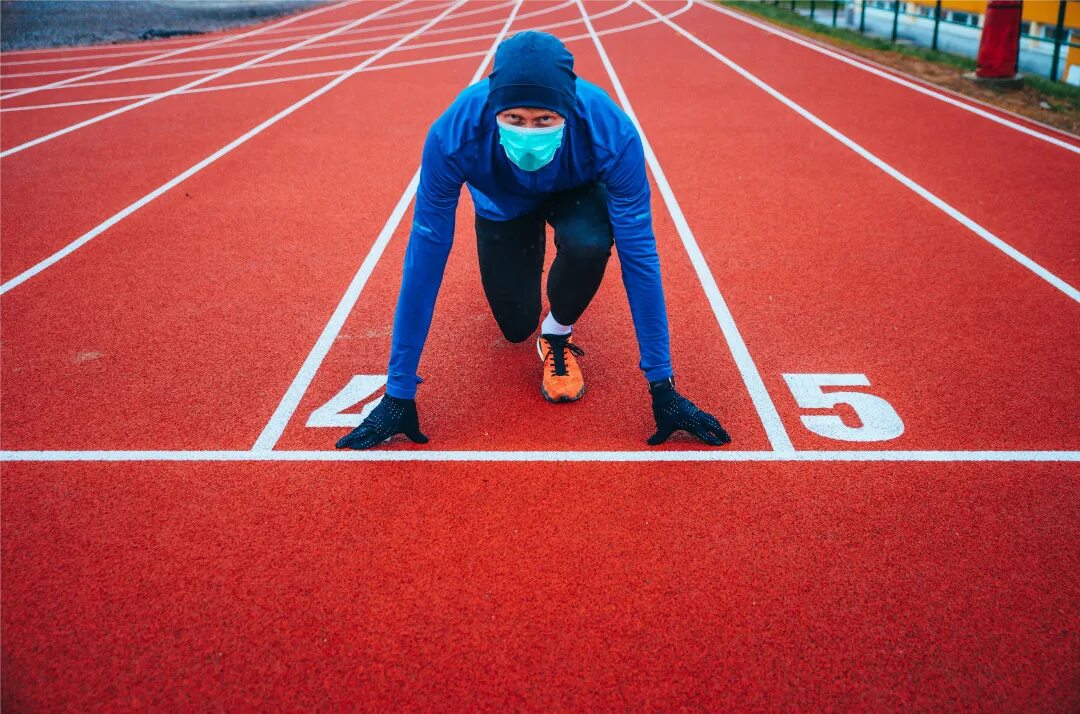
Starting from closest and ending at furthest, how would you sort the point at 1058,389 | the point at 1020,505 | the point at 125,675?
the point at 125,675 → the point at 1020,505 → the point at 1058,389

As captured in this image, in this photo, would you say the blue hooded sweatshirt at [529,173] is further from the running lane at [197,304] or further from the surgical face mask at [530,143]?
the running lane at [197,304]

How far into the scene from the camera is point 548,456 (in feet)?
10.3

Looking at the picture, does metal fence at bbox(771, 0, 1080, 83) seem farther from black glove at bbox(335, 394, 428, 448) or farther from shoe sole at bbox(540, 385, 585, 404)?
black glove at bbox(335, 394, 428, 448)

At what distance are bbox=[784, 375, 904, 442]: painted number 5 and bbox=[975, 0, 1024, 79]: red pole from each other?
303 inches

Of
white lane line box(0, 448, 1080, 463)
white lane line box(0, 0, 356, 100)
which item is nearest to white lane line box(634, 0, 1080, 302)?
white lane line box(0, 448, 1080, 463)

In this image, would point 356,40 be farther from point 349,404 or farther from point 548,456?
point 548,456

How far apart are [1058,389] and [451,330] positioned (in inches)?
112

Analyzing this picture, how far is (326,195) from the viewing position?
6.27 m

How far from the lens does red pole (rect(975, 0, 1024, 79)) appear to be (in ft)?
29.5

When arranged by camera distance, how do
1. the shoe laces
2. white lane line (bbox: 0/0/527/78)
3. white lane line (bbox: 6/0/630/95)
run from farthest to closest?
white lane line (bbox: 0/0/527/78), white lane line (bbox: 6/0/630/95), the shoe laces

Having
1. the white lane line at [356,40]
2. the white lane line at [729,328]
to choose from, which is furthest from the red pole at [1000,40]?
the white lane line at [356,40]

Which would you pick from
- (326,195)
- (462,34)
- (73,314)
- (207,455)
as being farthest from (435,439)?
(462,34)

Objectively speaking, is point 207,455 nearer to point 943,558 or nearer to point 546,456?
point 546,456

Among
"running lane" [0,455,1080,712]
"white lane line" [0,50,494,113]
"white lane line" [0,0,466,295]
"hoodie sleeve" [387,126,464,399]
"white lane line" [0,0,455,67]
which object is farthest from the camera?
"white lane line" [0,0,455,67]
